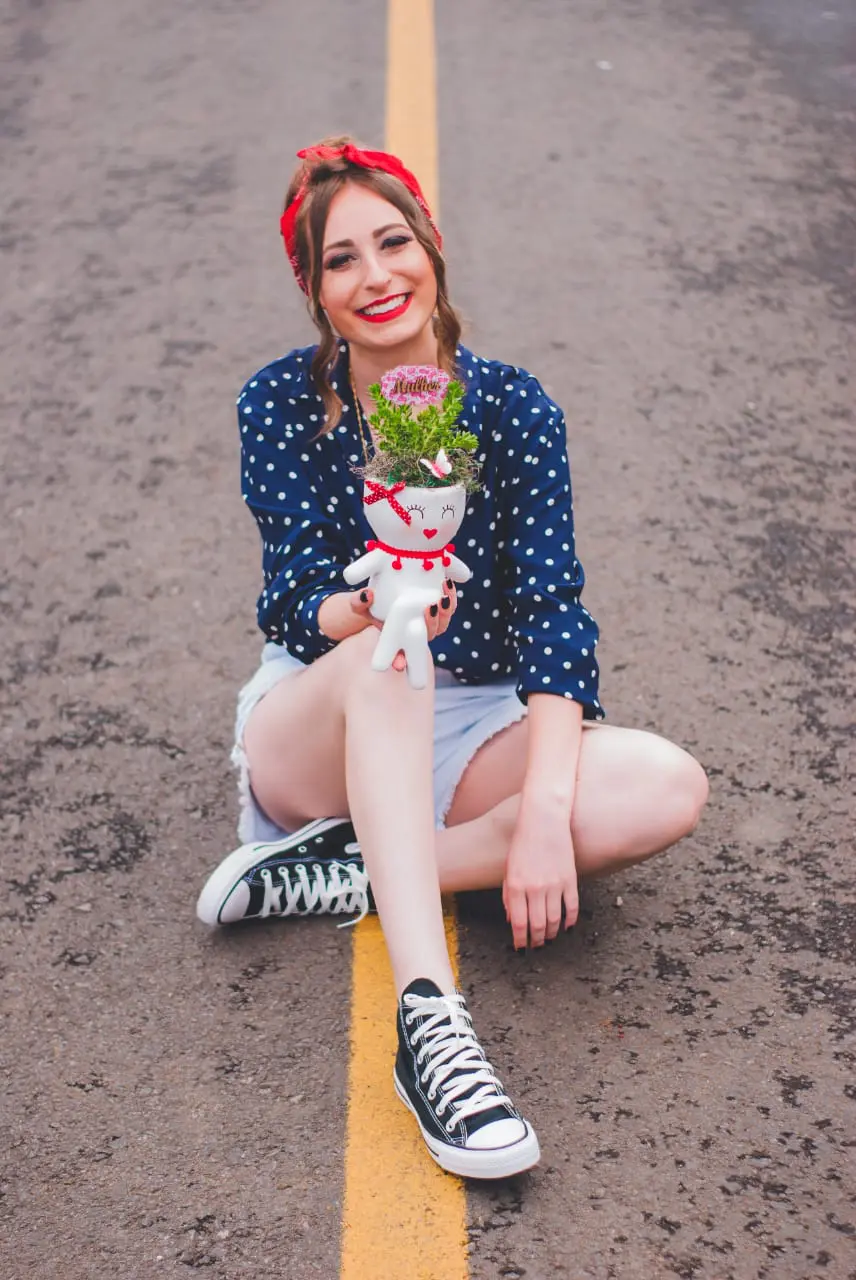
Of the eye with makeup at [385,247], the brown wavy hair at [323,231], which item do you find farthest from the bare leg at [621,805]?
the eye with makeup at [385,247]

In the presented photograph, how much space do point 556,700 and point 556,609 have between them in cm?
18

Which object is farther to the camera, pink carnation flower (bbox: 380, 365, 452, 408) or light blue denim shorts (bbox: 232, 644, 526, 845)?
light blue denim shorts (bbox: 232, 644, 526, 845)

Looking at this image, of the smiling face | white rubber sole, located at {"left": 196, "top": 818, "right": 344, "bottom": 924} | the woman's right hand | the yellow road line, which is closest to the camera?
the yellow road line

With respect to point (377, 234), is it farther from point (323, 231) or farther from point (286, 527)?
point (286, 527)

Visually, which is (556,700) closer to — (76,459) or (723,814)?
(723,814)

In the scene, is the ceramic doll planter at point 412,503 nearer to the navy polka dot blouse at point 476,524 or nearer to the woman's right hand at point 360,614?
the woman's right hand at point 360,614

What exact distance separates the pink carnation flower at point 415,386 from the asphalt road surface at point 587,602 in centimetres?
110

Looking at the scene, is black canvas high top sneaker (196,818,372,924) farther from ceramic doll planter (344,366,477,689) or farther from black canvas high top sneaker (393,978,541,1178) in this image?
ceramic doll planter (344,366,477,689)

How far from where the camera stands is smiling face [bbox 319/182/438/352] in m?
2.77

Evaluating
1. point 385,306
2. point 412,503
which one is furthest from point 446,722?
point 385,306

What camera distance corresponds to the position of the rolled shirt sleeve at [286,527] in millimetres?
2824

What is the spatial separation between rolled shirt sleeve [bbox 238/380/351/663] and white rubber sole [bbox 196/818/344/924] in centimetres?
37

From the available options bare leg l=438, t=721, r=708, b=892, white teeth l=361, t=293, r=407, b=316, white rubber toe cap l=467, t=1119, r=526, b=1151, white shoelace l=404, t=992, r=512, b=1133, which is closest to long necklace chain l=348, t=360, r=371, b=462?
white teeth l=361, t=293, r=407, b=316

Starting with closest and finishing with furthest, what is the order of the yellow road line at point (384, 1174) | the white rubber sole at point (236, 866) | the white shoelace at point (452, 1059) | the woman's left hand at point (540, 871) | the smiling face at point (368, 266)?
the yellow road line at point (384, 1174), the white shoelace at point (452, 1059), the woman's left hand at point (540, 871), the smiling face at point (368, 266), the white rubber sole at point (236, 866)
